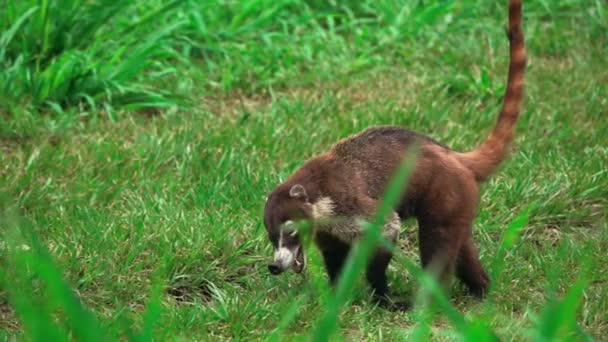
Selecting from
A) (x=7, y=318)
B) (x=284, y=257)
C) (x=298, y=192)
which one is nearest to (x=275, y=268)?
(x=284, y=257)

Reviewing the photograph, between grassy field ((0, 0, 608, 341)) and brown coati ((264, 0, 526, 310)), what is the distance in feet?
0.57

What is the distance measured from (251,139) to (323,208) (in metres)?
1.82

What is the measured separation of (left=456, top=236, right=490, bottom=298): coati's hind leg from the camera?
15.9ft

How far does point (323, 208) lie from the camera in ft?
15.4

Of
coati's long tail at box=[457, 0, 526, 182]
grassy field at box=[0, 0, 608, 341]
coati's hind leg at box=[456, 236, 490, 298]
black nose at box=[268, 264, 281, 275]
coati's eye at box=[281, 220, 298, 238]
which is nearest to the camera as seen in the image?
black nose at box=[268, 264, 281, 275]

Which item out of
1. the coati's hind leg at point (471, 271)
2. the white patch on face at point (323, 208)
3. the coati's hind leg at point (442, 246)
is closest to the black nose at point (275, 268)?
the white patch on face at point (323, 208)

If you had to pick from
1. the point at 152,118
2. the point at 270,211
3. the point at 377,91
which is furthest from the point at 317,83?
the point at 270,211

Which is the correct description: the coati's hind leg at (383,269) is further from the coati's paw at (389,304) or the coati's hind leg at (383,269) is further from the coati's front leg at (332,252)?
the coati's front leg at (332,252)

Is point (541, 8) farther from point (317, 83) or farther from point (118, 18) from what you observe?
point (118, 18)

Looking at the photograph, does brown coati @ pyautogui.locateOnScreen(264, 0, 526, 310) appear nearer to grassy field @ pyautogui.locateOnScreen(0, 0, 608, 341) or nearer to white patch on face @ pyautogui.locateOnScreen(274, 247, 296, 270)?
white patch on face @ pyautogui.locateOnScreen(274, 247, 296, 270)

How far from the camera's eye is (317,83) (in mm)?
7352

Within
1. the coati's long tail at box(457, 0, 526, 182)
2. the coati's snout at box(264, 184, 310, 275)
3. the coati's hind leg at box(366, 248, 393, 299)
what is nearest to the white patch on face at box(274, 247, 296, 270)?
the coati's snout at box(264, 184, 310, 275)

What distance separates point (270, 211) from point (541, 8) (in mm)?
4391

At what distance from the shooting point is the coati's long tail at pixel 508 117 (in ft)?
16.4
